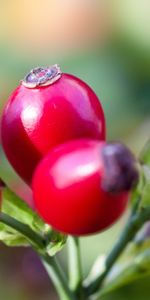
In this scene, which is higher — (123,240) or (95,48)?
(123,240)

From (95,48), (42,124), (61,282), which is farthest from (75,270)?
(95,48)

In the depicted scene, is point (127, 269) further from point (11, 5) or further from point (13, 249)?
point (11, 5)

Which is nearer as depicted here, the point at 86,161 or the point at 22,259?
the point at 86,161

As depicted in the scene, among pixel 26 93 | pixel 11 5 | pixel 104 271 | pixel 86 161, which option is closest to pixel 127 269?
pixel 104 271

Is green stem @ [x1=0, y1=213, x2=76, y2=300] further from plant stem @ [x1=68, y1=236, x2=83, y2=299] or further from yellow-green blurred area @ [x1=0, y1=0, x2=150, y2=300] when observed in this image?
yellow-green blurred area @ [x1=0, y1=0, x2=150, y2=300]

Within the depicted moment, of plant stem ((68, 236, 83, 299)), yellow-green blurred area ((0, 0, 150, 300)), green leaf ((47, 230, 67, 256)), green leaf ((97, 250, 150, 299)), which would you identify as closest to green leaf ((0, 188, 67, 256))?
green leaf ((47, 230, 67, 256))

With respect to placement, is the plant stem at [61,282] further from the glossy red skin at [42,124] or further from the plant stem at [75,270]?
the glossy red skin at [42,124]

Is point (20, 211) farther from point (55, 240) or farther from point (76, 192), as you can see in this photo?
point (76, 192)
